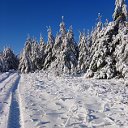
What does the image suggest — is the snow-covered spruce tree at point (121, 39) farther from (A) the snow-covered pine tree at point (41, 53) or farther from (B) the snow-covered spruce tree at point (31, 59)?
(B) the snow-covered spruce tree at point (31, 59)

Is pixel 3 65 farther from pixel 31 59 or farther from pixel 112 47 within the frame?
pixel 112 47

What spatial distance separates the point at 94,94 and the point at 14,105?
551 centimetres

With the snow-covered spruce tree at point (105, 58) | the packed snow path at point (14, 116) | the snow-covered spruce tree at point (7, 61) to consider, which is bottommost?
the packed snow path at point (14, 116)

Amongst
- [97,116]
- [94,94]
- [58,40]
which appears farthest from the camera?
[58,40]

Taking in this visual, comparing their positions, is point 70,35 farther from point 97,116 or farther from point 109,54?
point 97,116

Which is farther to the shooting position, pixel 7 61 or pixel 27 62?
pixel 7 61

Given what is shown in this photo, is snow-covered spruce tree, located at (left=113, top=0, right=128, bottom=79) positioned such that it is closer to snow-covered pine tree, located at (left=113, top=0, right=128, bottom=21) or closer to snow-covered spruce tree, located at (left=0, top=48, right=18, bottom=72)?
snow-covered pine tree, located at (left=113, top=0, right=128, bottom=21)

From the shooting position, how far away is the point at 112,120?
11250mm

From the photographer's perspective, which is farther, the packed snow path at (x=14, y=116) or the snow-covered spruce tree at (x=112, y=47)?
the snow-covered spruce tree at (x=112, y=47)

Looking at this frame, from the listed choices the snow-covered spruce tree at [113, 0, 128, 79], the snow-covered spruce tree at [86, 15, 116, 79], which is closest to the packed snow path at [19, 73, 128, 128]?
the snow-covered spruce tree at [113, 0, 128, 79]

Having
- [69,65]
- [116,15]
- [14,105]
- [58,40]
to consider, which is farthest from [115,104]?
[58,40]

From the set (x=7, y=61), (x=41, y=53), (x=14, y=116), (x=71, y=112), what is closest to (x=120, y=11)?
(x=71, y=112)

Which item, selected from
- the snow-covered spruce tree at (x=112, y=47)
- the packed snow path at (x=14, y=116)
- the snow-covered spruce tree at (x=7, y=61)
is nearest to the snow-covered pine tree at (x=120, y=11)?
the snow-covered spruce tree at (x=112, y=47)

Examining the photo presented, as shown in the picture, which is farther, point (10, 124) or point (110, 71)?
point (110, 71)
